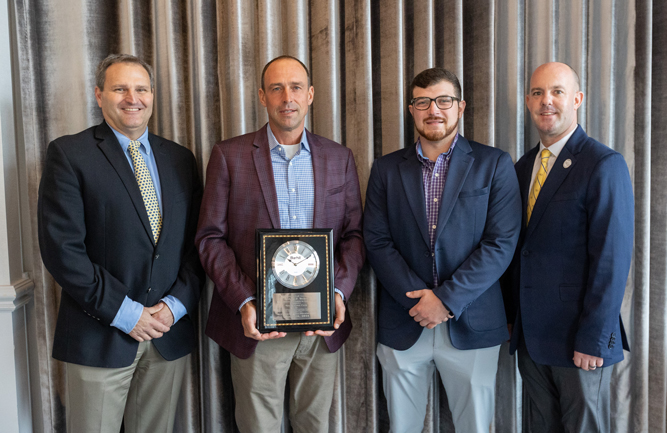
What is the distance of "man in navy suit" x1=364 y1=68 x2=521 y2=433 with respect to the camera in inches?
64.1

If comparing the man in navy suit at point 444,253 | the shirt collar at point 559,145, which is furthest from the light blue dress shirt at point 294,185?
the shirt collar at point 559,145

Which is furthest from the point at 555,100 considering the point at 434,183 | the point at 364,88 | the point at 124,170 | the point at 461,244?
the point at 124,170

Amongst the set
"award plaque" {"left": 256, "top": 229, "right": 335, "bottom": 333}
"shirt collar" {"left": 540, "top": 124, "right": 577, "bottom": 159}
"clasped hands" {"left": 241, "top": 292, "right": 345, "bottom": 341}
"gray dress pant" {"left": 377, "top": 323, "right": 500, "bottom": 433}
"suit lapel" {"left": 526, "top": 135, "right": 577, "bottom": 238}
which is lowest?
"gray dress pant" {"left": 377, "top": 323, "right": 500, "bottom": 433}

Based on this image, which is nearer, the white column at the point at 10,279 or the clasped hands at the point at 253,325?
the clasped hands at the point at 253,325

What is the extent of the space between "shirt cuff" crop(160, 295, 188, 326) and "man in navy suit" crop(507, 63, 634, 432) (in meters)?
1.41

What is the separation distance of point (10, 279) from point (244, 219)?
1.23 m

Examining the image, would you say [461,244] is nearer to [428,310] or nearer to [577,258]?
[428,310]

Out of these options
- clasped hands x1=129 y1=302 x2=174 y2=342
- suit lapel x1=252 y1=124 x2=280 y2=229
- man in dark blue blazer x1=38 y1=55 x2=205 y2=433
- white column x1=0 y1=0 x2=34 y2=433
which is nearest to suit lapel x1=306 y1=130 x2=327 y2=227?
suit lapel x1=252 y1=124 x2=280 y2=229

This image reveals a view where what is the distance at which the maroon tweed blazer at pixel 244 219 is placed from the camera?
1.61m

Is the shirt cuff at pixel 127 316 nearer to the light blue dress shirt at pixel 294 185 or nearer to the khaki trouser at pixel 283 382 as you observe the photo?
the khaki trouser at pixel 283 382

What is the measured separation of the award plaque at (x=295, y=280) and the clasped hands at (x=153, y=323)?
0.42m

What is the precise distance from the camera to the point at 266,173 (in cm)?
166

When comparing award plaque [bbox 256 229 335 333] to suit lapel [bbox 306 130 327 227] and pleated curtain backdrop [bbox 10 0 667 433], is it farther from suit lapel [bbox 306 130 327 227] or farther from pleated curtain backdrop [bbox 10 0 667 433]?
pleated curtain backdrop [bbox 10 0 667 433]

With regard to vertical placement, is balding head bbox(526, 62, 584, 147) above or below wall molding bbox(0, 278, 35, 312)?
above
